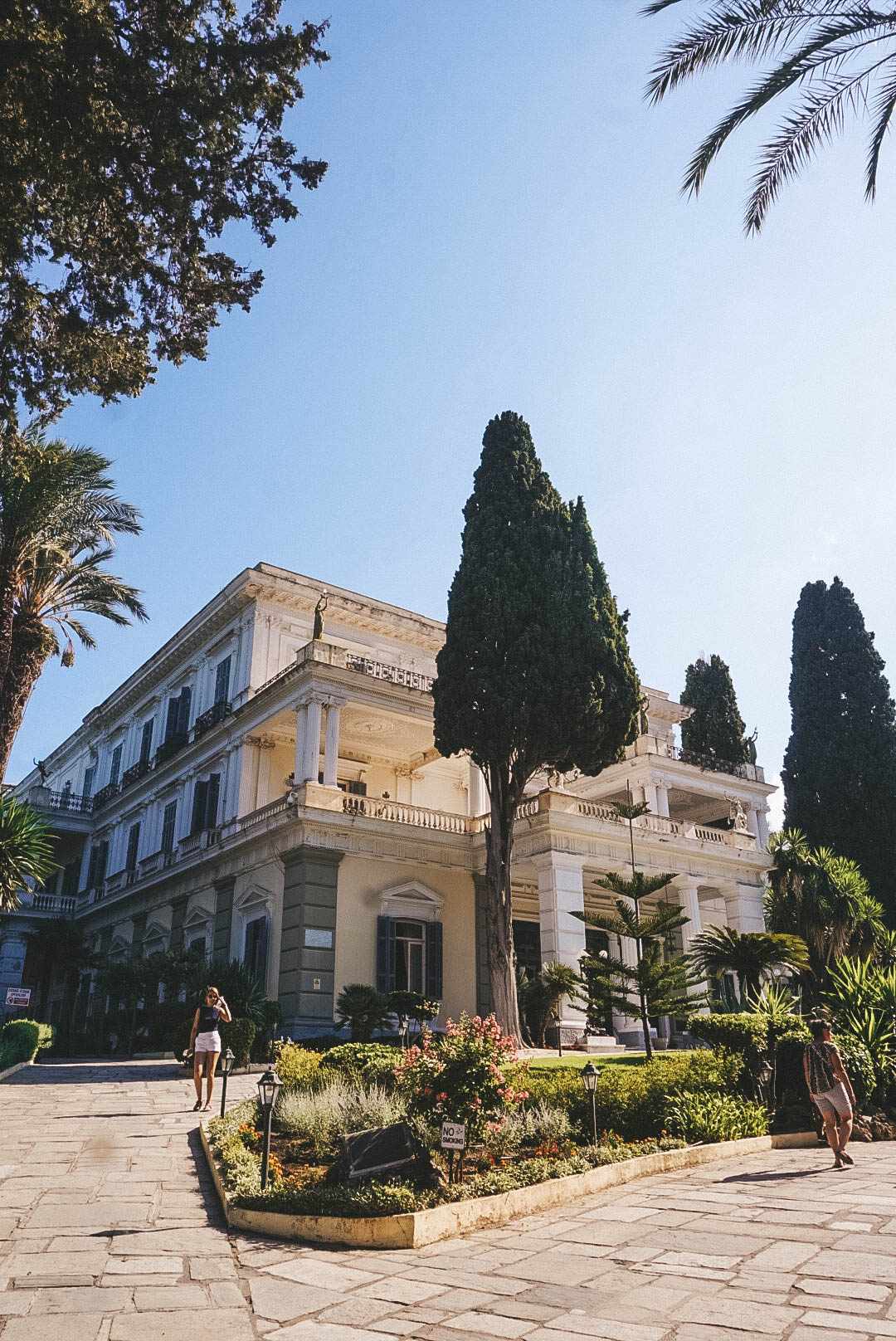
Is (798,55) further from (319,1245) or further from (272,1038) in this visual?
(272,1038)

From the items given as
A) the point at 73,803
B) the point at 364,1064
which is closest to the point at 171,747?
the point at 73,803

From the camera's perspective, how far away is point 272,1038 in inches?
722

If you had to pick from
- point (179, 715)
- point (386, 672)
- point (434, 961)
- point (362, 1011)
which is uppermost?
point (179, 715)

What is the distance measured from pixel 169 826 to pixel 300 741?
968 cm

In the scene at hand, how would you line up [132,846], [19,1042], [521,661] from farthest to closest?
1. [132,846]
2. [521,661]
3. [19,1042]

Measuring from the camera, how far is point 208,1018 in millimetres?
12070

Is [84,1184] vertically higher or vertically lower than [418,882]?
lower

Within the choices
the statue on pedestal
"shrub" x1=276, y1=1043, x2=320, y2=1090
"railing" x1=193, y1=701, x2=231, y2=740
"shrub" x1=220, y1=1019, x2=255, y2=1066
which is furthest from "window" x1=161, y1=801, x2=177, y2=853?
"shrub" x1=276, y1=1043, x2=320, y2=1090

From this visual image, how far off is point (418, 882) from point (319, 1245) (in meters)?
16.3

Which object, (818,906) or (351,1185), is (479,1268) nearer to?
(351,1185)

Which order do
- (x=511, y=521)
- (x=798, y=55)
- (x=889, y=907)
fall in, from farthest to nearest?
(x=889, y=907)
(x=511, y=521)
(x=798, y=55)

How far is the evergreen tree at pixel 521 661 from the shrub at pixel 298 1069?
5.63 metres

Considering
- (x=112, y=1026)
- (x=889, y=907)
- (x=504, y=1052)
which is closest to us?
(x=504, y=1052)

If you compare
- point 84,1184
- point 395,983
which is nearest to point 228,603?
point 395,983
